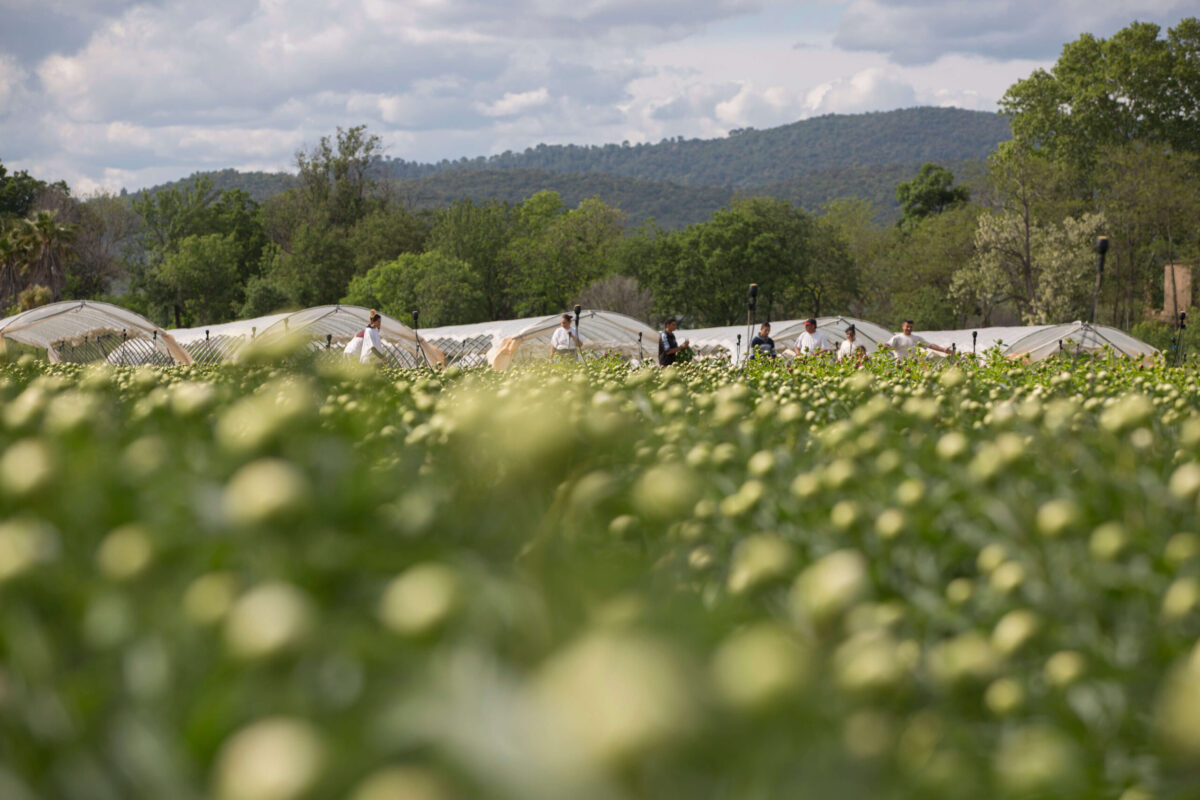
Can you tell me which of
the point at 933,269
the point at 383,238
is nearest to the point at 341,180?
the point at 383,238

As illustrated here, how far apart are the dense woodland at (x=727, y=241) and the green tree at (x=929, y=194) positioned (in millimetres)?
176

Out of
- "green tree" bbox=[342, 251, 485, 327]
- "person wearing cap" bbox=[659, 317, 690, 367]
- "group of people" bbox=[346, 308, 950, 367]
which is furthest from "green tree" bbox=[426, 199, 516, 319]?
"group of people" bbox=[346, 308, 950, 367]

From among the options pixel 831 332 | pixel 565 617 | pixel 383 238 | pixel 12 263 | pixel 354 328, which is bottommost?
pixel 831 332

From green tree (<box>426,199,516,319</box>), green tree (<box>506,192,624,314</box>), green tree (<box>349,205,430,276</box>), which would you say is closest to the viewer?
green tree (<box>426,199,516,319</box>)

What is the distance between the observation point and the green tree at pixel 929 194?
84812mm

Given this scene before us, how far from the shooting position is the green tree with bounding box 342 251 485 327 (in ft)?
209

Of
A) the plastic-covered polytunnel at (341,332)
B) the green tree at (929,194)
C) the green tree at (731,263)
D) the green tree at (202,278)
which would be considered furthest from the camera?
the green tree at (929,194)

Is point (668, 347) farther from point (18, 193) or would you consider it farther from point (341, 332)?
point (18, 193)

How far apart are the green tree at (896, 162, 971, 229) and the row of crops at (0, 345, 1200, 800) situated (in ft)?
285

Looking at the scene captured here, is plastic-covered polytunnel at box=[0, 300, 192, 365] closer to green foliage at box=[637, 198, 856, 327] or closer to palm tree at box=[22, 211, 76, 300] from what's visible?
palm tree at box=[22, 211, 76, 300]

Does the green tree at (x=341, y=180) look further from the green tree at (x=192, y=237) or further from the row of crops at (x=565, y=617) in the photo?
the row of crops at (x=565, y=617)

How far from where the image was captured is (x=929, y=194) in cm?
8519

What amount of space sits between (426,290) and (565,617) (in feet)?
211

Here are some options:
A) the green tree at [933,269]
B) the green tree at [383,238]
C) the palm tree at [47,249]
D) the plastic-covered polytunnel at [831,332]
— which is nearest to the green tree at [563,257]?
the green tree at [383,238]
